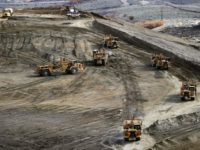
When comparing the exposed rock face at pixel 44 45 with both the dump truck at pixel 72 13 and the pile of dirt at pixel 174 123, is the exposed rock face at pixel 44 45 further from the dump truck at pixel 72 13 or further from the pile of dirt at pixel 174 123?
the pile of dirt at pixel 174 123

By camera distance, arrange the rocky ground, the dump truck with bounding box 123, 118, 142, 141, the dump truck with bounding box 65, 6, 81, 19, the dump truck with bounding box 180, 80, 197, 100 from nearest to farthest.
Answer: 1. the dump truck with bounding box 123, 118, 142, 141
2. the rocky ground
3. the dump truck with bounding box 180, 80, 197, 100
4. the dump truck with bounding box 65, 6, 81, 19

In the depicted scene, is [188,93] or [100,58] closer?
[188,93]

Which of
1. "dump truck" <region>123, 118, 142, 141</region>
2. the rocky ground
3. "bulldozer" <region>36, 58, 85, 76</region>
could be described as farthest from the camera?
"bulldozer" <region>36, 58, 85, 76</region>

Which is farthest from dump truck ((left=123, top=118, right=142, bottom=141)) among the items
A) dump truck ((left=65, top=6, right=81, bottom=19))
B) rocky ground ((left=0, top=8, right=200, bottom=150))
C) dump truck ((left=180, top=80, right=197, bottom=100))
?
dump truck ((left=65, top=6, right=81, bottom=19))

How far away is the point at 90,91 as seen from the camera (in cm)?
3878

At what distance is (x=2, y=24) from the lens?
61594 mm

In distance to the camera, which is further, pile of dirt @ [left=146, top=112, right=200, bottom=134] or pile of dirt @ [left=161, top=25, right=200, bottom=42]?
pile of dirt @ [left=161, top=25, right=200, bottom=42]

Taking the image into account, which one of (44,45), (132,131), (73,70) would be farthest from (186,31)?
(132,131)

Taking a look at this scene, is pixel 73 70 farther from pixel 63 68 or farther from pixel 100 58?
pixel 100 58

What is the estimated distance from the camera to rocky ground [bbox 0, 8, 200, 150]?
28984mm

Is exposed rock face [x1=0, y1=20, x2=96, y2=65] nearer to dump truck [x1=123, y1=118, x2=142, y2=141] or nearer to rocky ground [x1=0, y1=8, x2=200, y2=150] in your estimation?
rocky ground [x1=0, y1=8, x2=200, y2=150]

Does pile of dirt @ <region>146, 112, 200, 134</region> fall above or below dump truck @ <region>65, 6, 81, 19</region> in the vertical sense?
below

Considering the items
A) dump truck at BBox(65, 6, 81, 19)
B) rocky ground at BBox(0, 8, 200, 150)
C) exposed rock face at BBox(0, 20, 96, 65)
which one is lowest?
rocky ground at BBox(0, 8, 200, 150)

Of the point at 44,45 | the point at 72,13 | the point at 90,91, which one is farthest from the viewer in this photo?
the point at 72,13
